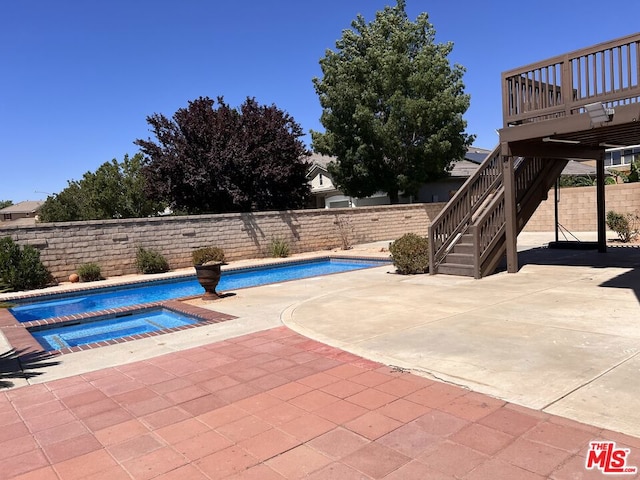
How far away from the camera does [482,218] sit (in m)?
10.8

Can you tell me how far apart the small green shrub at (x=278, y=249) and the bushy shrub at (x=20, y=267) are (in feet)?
25.9

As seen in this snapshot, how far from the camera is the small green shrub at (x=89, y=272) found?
47.9 ft

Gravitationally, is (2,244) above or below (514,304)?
above

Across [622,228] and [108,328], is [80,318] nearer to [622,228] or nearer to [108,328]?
[108,328]

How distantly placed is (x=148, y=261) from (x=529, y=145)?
11619 millimetres

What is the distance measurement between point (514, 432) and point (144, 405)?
10.2 feet

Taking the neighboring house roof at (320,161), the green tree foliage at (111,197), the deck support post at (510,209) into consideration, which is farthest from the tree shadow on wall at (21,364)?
the neighboring house roof at (320,161)

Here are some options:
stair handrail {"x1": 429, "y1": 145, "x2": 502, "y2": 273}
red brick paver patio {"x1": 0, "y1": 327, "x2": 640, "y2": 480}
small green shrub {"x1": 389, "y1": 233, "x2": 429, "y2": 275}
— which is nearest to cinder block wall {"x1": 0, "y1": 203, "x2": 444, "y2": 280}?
small green shrub {"x1": 389, "y1": 233, "x2": 429, "y2": 275}

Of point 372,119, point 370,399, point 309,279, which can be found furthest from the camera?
point 372,119

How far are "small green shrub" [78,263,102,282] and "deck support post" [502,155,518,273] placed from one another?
11.6 meters

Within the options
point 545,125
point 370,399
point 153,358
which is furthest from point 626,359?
point 545,125

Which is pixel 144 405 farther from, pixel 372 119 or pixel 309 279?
pixel 372 119

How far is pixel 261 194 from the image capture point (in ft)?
75.0

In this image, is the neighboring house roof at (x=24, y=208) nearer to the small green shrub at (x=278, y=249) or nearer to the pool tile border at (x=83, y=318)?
the small green shrub at (x=278, y=249)
